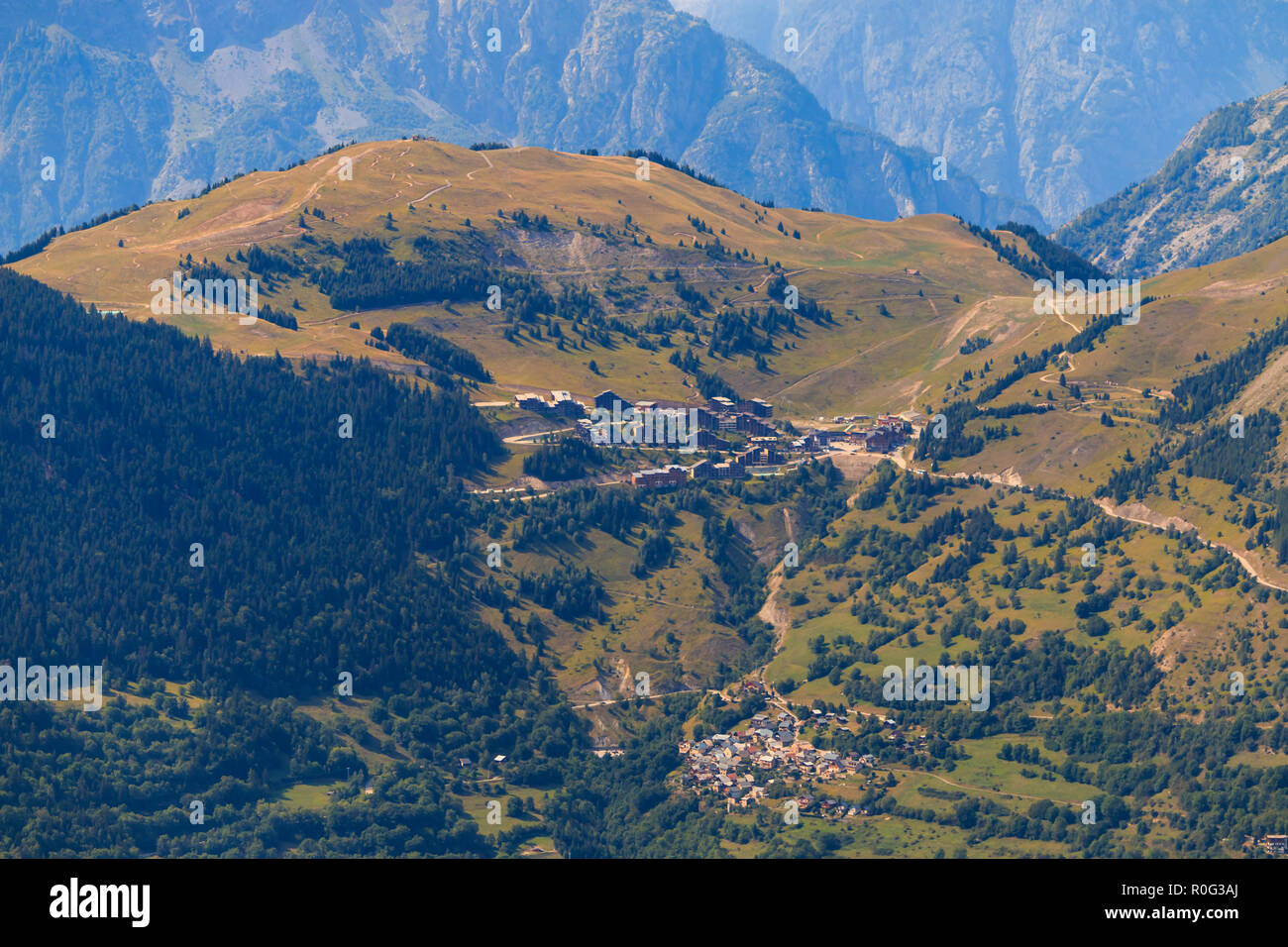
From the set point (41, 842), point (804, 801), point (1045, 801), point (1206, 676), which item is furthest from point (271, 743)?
point (1206, 676)
